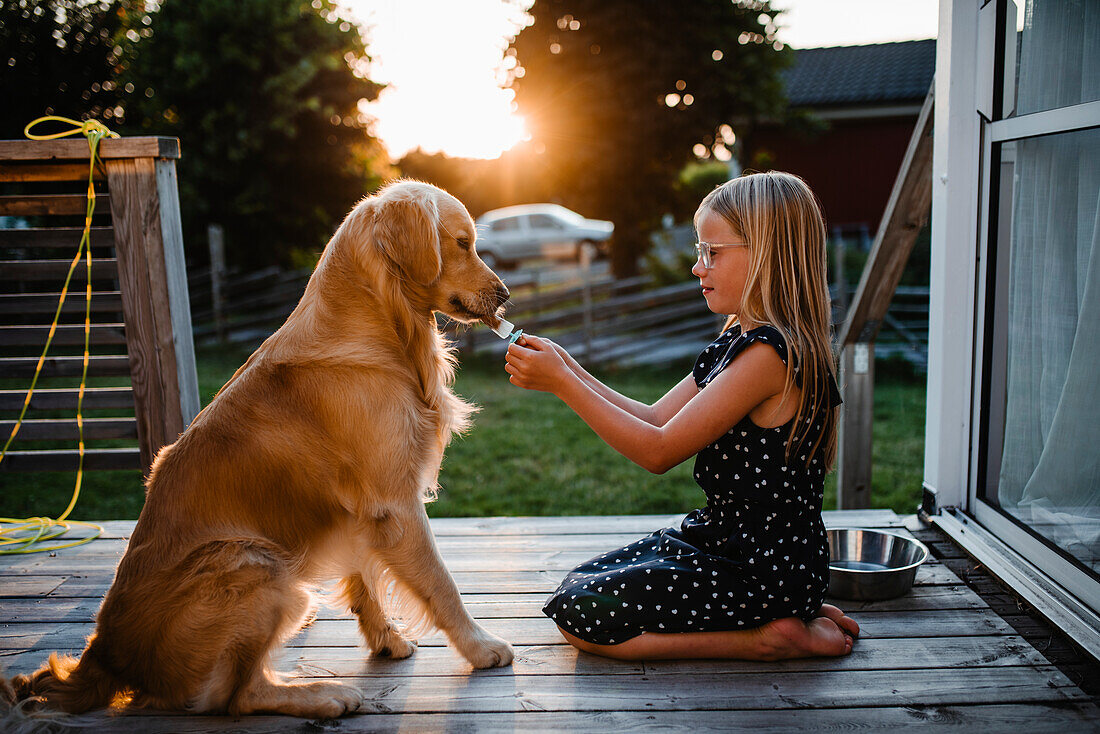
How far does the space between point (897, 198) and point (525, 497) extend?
333 centimetres

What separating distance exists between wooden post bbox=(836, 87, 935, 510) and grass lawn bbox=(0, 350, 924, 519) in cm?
142

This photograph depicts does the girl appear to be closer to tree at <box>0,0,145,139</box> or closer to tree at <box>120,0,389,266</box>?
tree at <box>120,0,389,266</box>

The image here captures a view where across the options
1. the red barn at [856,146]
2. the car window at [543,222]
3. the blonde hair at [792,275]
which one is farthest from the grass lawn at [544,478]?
the car window at [543,222]

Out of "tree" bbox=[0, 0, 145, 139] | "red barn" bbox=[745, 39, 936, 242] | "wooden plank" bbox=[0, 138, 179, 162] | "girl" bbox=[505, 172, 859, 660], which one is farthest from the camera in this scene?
"red barn" bbox=[745, 39, 936, 242]

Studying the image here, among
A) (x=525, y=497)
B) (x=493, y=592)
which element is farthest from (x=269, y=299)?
(x=493, y=592)

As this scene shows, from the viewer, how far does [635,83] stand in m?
12.3

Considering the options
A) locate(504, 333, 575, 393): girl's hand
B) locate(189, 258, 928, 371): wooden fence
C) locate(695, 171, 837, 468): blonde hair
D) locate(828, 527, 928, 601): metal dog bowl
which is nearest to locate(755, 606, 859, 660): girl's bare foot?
locate(828, 527, 928, 601): metal dog bowl

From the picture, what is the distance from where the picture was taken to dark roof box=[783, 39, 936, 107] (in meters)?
18.8

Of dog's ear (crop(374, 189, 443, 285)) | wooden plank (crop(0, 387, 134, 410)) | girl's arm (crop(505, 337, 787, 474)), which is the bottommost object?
wooden plank (crop(0, 387, 134, 410))

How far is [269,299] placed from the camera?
13.2 m

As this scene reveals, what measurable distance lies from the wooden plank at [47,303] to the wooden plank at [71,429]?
522 millimetres

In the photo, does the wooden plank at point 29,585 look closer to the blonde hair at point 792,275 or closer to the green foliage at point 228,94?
the blonde hair at point 792,275

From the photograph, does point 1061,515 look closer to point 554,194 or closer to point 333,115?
point 554,194

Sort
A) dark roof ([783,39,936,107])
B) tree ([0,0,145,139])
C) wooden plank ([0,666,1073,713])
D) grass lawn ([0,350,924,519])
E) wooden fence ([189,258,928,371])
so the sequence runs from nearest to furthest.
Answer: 1. wooden plank ([0,666,1073,713])
2. grass lawn ([0,350,924,519])
3. wooden fence ([189,258,928,371])
4. tree ([0,0,145,139])
5. dark roof ([783,39,936,107])
